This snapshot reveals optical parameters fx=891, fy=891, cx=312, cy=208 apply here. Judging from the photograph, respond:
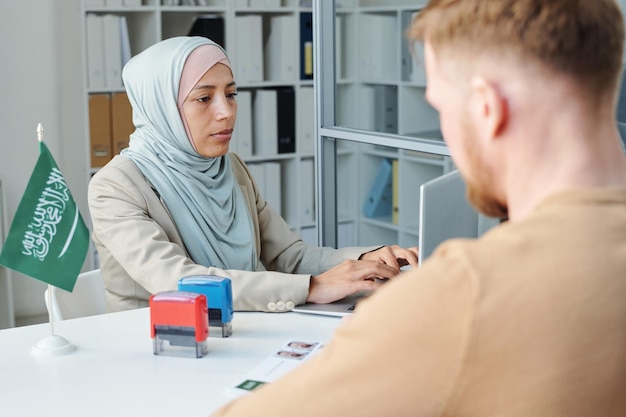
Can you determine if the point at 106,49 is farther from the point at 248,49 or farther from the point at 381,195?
the point at 381,195

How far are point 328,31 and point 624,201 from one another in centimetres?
245

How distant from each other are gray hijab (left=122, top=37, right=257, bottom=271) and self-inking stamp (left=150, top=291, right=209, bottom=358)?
0.62 m

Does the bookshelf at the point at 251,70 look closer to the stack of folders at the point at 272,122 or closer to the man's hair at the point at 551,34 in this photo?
the stack of folders at the point at 272,122

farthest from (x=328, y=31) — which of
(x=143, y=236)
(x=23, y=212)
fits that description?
(x=23, y=212)

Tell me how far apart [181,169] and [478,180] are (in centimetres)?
151

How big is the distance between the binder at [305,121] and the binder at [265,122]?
0.15m

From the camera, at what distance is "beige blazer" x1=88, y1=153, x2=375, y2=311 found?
1.95 m

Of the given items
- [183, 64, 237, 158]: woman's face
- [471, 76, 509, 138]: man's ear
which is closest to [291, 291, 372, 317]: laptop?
[183, 64, 237, 158]: woman's face

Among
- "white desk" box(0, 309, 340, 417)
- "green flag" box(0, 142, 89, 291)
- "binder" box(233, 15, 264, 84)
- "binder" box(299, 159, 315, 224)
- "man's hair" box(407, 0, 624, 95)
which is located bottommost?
"binder" box(299, 159, 315, 224)

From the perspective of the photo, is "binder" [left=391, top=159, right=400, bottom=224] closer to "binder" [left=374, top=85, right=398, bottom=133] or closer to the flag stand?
"binder" [left=374, top=85, right=398, bottom=133]

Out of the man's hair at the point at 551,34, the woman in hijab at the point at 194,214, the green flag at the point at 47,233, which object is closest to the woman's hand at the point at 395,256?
the woman in hijab at the point at 194,214

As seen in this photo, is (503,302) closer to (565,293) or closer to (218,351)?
(565,293)

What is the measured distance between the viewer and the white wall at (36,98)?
423 cm

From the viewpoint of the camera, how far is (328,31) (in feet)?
10.5
